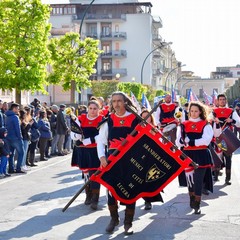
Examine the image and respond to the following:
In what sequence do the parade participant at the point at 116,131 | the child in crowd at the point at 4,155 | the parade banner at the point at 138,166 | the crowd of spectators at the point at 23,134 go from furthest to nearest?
the crowd of spectators at the point at 23,134
the child in crowd at the point at 4,155
the parade participant at the point at 116,131
the parade banner at the point at 138,166

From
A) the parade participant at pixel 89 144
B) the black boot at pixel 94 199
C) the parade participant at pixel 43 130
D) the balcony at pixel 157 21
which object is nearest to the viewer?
the black boot at pixel 94 199

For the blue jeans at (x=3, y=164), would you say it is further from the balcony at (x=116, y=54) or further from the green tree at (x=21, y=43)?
the balcony at (x=116, y=54)

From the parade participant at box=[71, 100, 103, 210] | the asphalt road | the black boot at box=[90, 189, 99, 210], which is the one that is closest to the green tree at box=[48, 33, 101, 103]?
the asphalt road

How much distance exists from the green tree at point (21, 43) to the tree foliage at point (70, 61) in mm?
9011

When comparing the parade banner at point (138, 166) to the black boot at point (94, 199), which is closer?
the parade banner at point (138, 166)

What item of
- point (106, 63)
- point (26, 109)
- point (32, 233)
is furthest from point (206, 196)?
point (106, 63)

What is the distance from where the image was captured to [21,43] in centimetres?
2609

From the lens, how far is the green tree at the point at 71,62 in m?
36.2

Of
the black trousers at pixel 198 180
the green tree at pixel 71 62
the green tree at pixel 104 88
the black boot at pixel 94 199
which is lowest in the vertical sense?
the black boot at pixel 94 199

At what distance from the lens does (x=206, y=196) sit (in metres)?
11.0

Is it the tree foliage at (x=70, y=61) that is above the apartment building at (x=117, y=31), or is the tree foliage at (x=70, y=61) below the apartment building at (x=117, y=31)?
below

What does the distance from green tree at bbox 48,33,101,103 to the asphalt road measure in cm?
2365

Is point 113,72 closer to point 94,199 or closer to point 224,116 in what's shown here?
point 224,116

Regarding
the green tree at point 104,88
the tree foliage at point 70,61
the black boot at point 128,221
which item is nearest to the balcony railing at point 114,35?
the green tree at point 104,88
